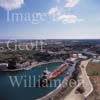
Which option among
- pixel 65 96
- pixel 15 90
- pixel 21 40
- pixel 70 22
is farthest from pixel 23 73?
pixel 70 22

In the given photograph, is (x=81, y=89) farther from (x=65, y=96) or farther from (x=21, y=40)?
(x=21, y=40)

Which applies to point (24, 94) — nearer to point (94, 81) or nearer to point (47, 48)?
point (47, 48)

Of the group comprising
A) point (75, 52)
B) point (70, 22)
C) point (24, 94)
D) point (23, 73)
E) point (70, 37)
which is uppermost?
point (70, 22)

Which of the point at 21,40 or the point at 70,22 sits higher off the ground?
the point at 70,22

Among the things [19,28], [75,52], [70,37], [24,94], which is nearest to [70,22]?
[70,37]

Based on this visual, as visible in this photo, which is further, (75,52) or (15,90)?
(75,52)

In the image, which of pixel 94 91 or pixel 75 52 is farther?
pixel 75 52
